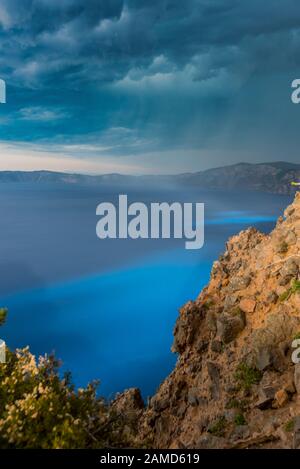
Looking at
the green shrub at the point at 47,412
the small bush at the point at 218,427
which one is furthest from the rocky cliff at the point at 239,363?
the green shrub at the point at 47,412

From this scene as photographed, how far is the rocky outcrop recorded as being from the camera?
1528 cm

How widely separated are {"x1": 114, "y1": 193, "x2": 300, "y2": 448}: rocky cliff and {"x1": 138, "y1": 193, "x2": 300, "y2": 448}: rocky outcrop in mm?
42

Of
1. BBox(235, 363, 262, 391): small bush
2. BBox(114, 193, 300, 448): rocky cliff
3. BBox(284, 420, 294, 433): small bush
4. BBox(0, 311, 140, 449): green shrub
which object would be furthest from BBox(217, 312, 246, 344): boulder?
BBox(0, 311, 140, 449): green shrub

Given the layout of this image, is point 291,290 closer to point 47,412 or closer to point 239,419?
point 239,419

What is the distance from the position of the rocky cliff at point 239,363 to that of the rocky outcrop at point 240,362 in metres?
0.04

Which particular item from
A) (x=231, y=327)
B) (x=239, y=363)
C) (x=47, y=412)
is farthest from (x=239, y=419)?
(x=47, y=412)

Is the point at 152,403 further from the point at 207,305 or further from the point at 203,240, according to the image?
the point at 203,240

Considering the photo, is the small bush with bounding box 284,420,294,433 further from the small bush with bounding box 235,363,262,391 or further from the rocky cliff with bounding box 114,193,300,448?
the small bush with bounding box 235,363,262,391

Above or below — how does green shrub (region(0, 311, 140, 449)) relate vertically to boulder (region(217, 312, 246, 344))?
below

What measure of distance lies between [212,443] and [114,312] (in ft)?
356

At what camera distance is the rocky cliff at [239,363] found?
1530cm

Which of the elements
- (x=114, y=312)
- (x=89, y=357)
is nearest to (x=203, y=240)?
(x=114, y=312)

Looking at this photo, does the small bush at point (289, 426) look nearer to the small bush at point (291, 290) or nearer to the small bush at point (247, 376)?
the small bush at point (247, 376)
